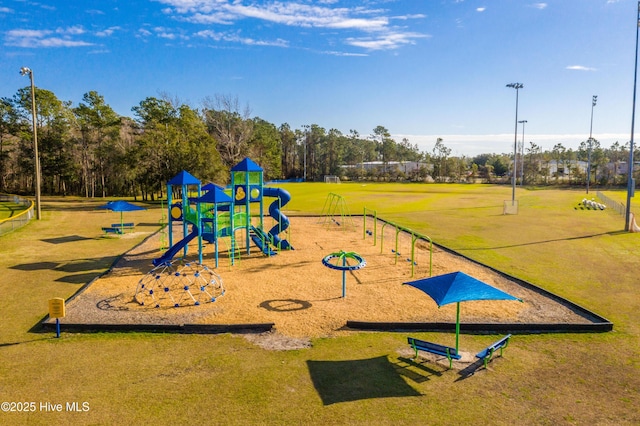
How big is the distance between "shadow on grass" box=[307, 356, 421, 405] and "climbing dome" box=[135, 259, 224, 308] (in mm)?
5826

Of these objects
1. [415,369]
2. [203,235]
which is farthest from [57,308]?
[415,369]

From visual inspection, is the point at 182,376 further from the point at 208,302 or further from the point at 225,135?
the point at 225,135

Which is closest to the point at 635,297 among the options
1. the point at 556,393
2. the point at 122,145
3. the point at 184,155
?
the point at 556,393

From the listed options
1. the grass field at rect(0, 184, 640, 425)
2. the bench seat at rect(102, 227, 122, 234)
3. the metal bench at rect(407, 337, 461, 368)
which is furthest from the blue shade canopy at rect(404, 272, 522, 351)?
the bench seat at rect(102, 227, 122, 234)

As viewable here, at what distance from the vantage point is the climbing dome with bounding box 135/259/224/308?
14172mm

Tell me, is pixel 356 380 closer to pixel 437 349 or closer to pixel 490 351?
pixel 437 349

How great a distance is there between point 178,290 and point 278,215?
8921mm

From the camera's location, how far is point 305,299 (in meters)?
14.9

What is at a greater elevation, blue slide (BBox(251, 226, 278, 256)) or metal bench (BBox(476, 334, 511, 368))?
blue slide (BBox(251, 226, 278, 256))

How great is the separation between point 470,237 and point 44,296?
23.4m

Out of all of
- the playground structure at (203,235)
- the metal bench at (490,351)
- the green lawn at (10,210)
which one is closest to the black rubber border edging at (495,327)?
the metal bench at (490,351)

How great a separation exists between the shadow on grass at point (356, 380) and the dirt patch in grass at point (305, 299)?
66.3 inches

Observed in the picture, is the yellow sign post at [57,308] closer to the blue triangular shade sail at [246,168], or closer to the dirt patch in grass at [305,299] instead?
the dirt patch in grass at [305,299]

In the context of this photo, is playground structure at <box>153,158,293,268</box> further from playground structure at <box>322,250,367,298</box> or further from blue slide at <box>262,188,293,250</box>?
playground structure at <box>322,250,367,298</box>
